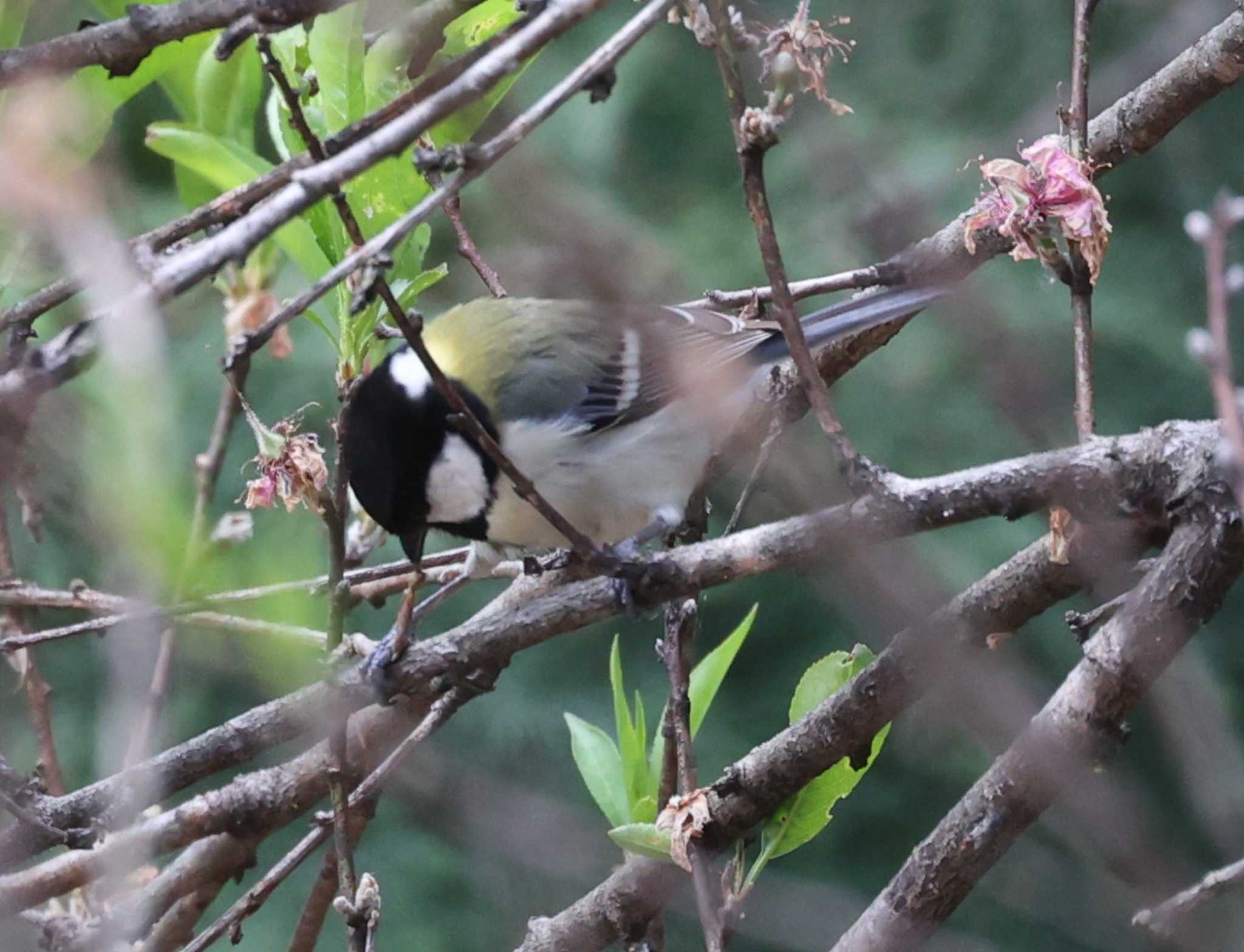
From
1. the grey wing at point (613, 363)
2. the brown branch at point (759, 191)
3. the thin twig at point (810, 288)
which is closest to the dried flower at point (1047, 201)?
the thin twig at point (810, 288)

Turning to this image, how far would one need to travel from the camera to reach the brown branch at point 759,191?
80 cm

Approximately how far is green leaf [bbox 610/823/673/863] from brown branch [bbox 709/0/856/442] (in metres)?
0.44

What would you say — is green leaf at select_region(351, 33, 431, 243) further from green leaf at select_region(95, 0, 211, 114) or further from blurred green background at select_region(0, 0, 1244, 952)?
green leaf at select_region(95, 0, 211, 114)

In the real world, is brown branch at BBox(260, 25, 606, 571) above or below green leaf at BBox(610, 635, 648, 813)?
above

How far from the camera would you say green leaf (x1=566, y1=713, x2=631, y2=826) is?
4.73 ft

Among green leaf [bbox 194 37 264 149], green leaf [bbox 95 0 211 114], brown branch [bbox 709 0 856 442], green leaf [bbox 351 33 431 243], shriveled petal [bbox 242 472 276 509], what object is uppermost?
green leaf [bbox 95 0 211 114]

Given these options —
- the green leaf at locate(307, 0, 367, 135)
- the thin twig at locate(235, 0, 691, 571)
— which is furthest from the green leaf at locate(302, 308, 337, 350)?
the thin twig at locate(235, 0, 691, 571)

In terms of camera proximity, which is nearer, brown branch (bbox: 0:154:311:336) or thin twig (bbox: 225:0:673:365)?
thin twig (bbox: 225:0:673:365)

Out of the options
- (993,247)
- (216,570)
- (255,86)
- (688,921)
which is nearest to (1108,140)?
(993,247)

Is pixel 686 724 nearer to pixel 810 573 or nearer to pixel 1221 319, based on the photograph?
pixel 810 573

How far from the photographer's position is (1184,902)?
0.95 metres

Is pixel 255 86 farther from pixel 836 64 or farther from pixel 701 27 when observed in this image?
pixel 836 64

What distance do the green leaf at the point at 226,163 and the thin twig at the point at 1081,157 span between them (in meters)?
0.71

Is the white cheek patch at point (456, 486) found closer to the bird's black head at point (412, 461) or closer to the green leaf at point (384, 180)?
the bird's black head at point (412, 461)
